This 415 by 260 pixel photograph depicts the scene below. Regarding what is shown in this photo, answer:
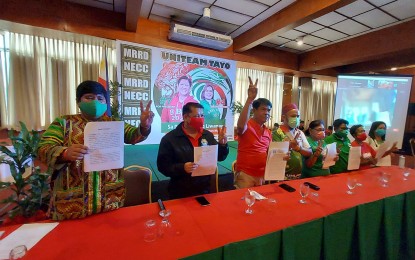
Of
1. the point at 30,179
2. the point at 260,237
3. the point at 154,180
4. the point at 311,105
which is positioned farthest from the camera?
the point at 311,105

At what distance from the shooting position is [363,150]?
2.35 metres

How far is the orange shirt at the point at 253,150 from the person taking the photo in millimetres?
1856

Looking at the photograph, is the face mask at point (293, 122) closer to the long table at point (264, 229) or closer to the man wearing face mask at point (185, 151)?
the long table at point (264, 229)

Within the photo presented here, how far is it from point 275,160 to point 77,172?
4.57 ft

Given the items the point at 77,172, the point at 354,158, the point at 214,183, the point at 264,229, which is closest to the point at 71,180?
the point at 77,172

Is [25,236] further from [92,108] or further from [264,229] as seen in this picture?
[264,229]

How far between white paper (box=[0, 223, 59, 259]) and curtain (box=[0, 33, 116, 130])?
3505 millimetres

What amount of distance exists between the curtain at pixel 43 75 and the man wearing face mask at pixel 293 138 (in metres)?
3.56

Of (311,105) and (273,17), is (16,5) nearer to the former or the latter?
(273,17)

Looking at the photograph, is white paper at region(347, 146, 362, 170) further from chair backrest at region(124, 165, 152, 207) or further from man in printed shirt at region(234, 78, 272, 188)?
chair backrest at region(124, 165, 152, 207)

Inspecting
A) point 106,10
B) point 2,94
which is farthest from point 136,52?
point 2,94

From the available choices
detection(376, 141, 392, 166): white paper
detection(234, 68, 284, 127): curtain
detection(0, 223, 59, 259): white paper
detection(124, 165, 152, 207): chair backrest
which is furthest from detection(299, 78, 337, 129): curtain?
detection(0, 223, 59, 259): white paper

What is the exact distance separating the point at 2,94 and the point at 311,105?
7.63m

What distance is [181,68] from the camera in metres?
3.95
